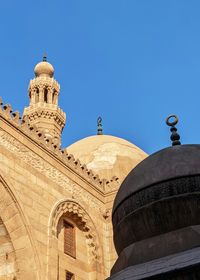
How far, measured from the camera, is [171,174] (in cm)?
222

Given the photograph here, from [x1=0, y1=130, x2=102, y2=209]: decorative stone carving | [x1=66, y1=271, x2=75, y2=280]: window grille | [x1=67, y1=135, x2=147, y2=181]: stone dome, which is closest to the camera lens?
[x1=0, y1=130, x2=102, y2=209]: decorative stone carving

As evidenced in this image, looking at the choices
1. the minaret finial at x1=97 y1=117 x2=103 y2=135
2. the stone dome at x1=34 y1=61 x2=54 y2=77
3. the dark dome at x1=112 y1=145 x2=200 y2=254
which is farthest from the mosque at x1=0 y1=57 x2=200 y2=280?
the minaret finial at x1=97 y1=117 x2=103 y2=135

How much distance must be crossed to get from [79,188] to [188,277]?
28.6 feet

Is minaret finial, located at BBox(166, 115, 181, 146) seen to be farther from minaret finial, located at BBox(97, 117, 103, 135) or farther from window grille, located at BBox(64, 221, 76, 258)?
minaret finial, located at BBox(97, 117, 103, 135)

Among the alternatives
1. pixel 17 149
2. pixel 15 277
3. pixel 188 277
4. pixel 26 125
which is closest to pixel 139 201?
pixel 188 277

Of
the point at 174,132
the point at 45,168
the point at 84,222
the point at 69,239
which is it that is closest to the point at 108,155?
the point at 84,222

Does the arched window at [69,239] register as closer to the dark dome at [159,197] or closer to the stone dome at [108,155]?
the stone dome at [108,155]

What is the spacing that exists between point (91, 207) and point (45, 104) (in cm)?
730

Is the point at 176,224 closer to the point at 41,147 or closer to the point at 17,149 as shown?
the point at 17,149

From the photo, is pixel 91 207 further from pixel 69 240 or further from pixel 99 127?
pixel 99 127

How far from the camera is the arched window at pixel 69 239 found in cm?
954

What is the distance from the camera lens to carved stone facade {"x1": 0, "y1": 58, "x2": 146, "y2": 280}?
25.9 feet

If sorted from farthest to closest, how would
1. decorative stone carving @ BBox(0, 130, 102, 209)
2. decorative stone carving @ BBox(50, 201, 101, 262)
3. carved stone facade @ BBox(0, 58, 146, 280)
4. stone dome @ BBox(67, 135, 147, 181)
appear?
stone dome @ BBox(67, 135, 147, 181), decorative stone carving @ BBox(50, 201, 101, 262), decorative stone carving @ BBox(0, 130, 102, 209), carved stone facade @ BBox(0, 58, 146, 280)

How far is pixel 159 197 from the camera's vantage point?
218 cm
